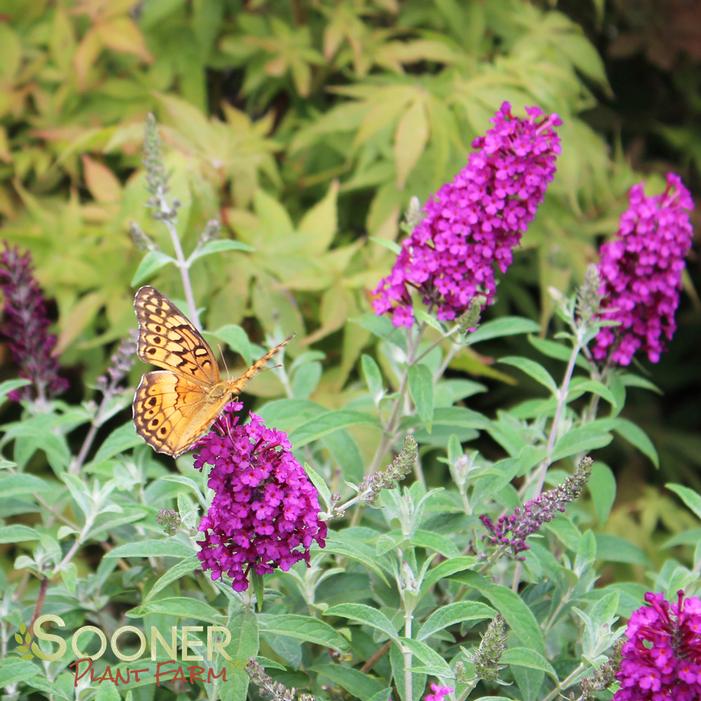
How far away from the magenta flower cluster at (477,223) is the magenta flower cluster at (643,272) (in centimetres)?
39

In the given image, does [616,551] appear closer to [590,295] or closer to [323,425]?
[590,295]

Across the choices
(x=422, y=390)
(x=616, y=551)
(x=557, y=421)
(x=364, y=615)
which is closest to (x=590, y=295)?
(x=557, y=421)

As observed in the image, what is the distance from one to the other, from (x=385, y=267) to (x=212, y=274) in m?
0.63

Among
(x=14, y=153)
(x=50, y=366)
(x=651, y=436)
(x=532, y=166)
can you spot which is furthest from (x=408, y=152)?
(x=651, y=436)

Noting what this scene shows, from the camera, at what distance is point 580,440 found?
8.47 ft

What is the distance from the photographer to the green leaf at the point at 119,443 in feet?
8.36

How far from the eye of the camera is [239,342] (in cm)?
258

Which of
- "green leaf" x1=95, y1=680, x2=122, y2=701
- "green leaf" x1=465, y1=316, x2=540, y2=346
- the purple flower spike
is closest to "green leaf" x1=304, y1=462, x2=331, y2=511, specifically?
"green leaf" x1=95, y1=680, x2=122, y2=701

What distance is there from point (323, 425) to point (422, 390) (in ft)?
0.84

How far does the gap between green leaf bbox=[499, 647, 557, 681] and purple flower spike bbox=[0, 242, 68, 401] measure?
65.3 inches

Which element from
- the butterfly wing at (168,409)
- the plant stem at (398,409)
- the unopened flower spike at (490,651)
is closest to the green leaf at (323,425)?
the plant stem at (398,409)

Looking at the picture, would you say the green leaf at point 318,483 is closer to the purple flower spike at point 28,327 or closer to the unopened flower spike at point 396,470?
the unopened flower spike at point 396,470

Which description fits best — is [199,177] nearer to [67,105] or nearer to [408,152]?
[408,152]

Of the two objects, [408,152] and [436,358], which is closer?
[436,358]
